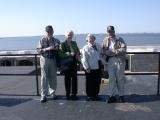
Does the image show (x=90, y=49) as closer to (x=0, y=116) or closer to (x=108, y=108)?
(x=108, y=108)

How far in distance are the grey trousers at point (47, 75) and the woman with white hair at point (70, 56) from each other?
0.98 feet

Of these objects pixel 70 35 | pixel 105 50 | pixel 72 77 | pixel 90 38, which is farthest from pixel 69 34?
pixel 72 77

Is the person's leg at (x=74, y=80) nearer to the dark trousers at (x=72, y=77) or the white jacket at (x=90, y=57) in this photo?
the dark trousers at (x=72, y=77)

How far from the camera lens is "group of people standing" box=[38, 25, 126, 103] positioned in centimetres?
742

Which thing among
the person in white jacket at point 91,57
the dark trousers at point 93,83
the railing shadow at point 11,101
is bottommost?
the railing shadow at point 11,101

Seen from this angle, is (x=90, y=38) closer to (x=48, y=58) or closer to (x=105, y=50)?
(x=105, y=50)

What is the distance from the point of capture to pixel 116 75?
757cm

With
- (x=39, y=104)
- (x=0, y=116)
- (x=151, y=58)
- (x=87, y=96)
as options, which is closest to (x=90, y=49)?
(x=87, y=96)

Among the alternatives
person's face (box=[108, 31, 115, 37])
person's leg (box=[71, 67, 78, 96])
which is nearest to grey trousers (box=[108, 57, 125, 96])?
person's face (box=[108, 31, 115, 37])

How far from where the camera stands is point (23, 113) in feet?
22.2

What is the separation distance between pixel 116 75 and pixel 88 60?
2.27ft

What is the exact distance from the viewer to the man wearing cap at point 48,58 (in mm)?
7555

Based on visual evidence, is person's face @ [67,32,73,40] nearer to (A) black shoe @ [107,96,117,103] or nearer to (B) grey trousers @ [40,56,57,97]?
(B) grey trousers @ [40,56,57,97]

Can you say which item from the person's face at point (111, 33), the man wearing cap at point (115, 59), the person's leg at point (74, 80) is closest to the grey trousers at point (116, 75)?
the man wearing cap at point (115, 59)
